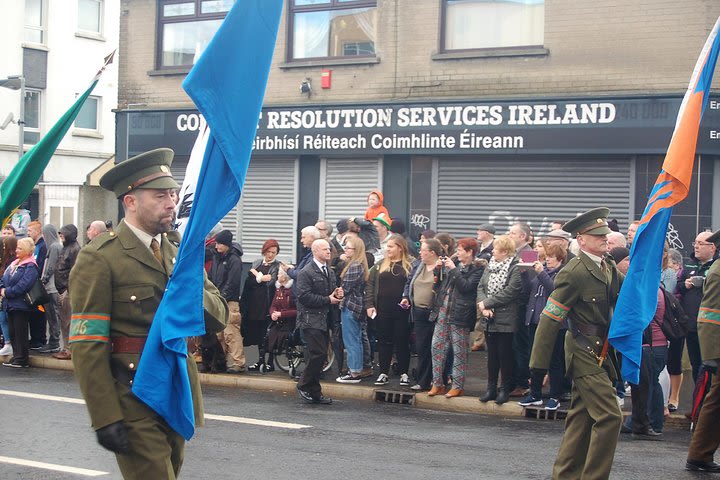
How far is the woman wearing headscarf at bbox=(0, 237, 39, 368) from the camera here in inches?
608

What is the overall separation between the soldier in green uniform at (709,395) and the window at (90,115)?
3320 cm

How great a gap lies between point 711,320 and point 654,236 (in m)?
1.41

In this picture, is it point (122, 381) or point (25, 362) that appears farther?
point (25, 362)

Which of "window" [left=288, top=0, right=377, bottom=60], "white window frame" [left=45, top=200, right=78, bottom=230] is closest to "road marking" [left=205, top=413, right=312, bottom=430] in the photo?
"window" [left=288, top=0, right=377, bottom=60]

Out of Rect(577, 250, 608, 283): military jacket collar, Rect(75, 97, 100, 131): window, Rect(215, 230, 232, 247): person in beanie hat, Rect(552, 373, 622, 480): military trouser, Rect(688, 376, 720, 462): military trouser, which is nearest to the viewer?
Rect(552, 373, 622, 480): military trouser

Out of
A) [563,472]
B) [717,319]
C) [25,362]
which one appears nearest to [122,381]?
[563,472]

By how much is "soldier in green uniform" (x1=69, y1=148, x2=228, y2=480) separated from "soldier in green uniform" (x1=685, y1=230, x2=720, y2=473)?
4829 millimetres

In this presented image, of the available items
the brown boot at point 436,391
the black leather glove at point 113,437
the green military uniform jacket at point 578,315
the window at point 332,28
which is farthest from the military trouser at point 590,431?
the window at point 332,28

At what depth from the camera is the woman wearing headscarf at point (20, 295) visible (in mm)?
15445

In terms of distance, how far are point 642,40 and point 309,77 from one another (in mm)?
6146

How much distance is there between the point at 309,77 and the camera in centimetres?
2016

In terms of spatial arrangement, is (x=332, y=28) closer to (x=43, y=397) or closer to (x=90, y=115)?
(x=43, y=397)

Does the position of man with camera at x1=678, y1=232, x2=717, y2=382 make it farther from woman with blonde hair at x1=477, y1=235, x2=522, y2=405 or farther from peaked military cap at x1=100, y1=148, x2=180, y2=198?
peaked military cap at x1=100, y1=148, x2=180, y2=198

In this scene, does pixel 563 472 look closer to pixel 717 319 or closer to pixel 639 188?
pixel 717 319
